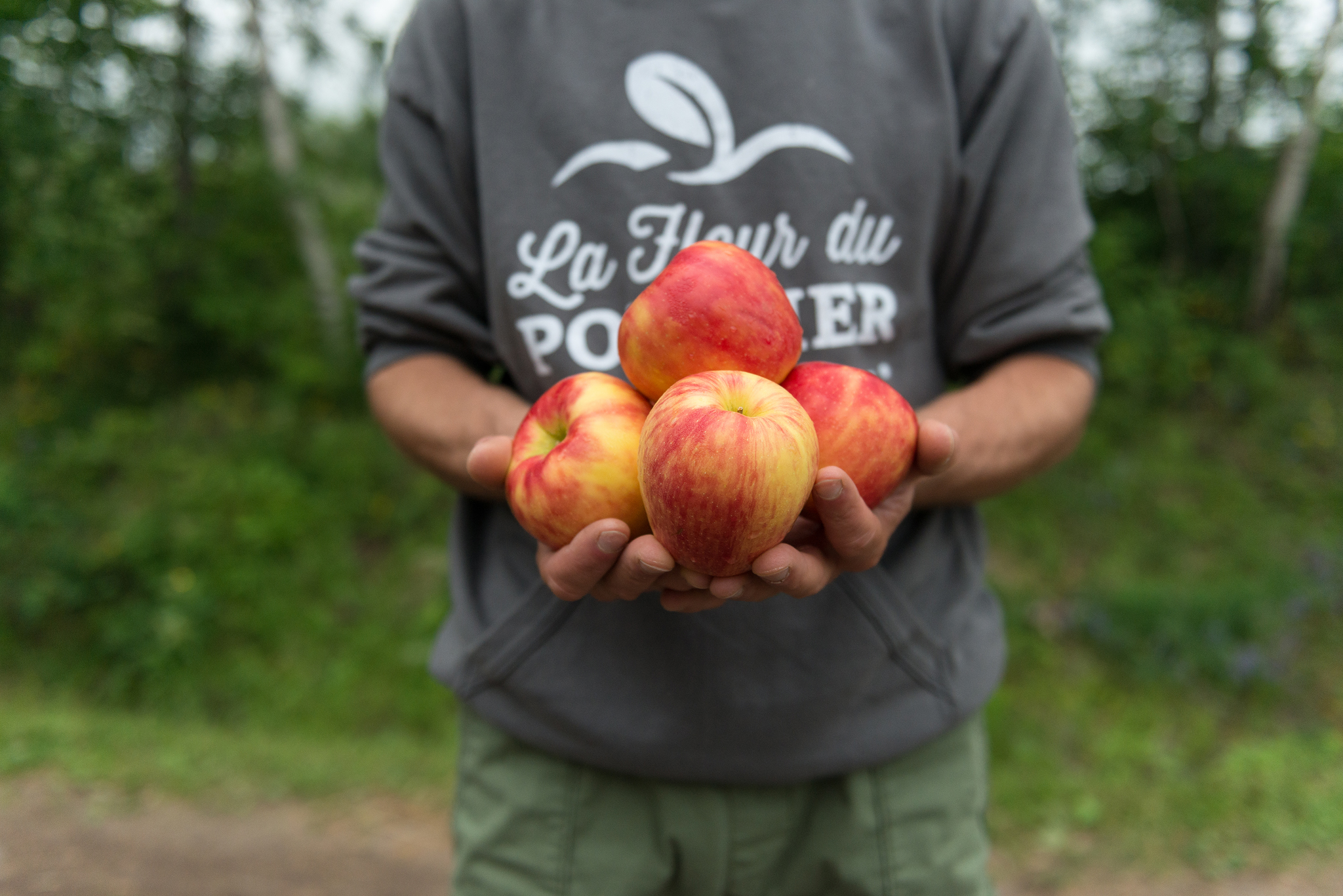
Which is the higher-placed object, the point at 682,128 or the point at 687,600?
the point at 682,128

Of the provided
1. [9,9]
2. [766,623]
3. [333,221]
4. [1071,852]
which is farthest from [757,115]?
[333,221]

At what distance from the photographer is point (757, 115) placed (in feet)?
5.16

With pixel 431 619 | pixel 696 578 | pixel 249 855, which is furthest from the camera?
pixel 431 619

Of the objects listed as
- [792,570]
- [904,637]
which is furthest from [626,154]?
[904,637]

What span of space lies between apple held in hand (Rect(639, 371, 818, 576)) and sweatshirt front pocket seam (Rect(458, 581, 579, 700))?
43 cm

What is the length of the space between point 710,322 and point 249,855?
320 cm

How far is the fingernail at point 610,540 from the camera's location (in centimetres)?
117

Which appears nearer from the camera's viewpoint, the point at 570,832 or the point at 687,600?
the point at 687,600

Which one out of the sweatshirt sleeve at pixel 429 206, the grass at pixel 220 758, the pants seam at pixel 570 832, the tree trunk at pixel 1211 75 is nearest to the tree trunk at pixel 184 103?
the grass at pixel 220 758

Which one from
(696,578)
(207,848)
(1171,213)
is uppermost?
(696,578)

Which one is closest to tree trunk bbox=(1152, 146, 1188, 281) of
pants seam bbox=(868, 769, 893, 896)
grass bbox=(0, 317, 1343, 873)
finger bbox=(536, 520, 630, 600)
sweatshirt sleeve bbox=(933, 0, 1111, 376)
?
grass bbox=(0, 317, 1343, 873)

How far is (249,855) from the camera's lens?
3.37 metres

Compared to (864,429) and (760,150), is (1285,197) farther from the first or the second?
(864,429)

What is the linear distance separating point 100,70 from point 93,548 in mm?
2643
